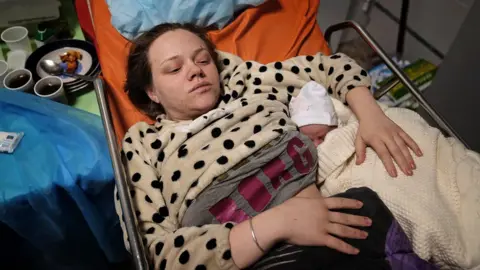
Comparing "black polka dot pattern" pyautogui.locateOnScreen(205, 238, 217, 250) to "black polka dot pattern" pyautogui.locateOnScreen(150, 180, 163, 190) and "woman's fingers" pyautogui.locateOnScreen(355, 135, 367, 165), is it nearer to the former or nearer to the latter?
"black polka dot pattern" pyautogui.locateOnScreen(150, 180, 163, 190)

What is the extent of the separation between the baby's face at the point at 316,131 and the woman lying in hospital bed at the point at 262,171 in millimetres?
36

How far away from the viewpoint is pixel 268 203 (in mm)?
1045

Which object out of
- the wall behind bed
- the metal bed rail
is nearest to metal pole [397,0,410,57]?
the wall behind bed

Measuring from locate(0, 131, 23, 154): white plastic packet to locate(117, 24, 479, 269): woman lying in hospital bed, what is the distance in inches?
15.1

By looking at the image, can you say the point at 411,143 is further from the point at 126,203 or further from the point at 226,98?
the point at 126,203

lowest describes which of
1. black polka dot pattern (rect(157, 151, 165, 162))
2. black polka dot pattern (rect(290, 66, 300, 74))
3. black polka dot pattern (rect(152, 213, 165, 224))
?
black polka dot pattern (rect(152, 213, 165, 224))

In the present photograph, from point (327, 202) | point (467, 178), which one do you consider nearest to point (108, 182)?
point (327, 202)

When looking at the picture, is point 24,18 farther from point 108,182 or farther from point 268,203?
point 268,203

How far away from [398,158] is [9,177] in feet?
3.64

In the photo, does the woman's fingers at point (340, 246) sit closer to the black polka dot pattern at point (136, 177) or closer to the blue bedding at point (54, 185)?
the black polka dot pattern at point (136, 177)

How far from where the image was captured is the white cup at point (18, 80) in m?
1.48

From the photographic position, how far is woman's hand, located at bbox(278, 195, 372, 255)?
0.92 meters

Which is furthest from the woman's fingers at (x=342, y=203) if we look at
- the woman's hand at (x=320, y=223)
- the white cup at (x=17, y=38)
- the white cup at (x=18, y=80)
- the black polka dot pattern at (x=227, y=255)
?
the white cup at (x=17, y=38)

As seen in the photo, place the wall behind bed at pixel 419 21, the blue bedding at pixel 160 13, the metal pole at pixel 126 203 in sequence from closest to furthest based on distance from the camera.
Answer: the metal pole at pixel 126 203
the blue bedding at pixel 160 13
the wall behind bed at pixel 419 21
